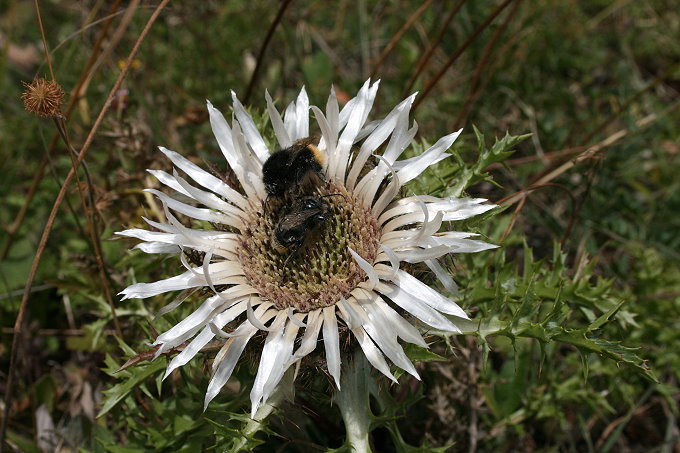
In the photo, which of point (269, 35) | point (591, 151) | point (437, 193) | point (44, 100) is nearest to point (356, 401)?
point (437, 193)

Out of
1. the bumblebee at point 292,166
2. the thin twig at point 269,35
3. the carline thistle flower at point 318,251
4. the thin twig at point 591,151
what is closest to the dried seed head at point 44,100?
the carline thistle flower at point 318,251

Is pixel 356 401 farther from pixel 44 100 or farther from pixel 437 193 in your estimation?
pixel 44 100

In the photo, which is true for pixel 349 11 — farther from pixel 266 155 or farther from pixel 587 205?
pixel 266 155

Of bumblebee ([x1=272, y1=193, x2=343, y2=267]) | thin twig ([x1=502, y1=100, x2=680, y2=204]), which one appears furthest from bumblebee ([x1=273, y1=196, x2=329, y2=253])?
thin twig ([x1=502, y1=100, x2=680, y2=204])

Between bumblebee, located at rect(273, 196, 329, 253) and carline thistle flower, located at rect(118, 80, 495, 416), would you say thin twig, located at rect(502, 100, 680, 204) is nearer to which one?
carline thistle flower, located at rect(118, 80, 495, 416)

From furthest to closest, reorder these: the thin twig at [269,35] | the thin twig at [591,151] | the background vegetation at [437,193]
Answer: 1. the thin twig at [269,35]
2. the thin twig at [591,151]
3. the background vegetation at [437,193]

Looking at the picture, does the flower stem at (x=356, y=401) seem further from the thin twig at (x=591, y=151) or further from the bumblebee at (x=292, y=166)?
Result: the thin twig at (x=591, y=151)

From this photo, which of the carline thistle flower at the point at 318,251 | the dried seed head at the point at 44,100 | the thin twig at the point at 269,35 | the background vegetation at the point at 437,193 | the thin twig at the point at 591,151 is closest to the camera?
the carline thistle flower at the point at 318,251
